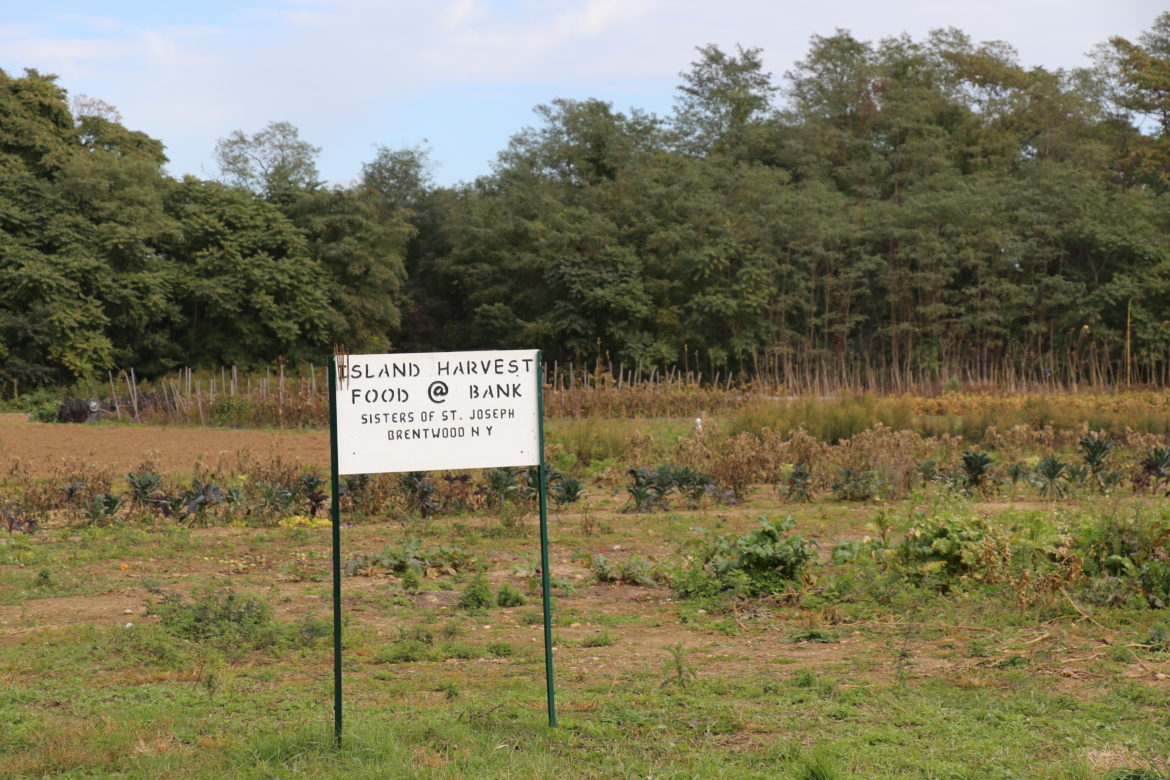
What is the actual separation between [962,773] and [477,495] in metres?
7.21

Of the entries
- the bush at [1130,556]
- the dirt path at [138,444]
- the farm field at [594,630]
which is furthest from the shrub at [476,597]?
the dirt path at [138,444]

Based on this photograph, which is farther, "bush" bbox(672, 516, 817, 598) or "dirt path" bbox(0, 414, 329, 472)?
"dirt path" bbox(0, 414, 329, 472)

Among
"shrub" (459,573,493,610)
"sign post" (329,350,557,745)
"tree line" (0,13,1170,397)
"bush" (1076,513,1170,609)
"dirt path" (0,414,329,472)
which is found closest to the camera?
"sign post" (329,350,557,745)

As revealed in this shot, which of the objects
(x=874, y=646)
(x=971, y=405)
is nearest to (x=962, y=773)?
(x=874, y=646)

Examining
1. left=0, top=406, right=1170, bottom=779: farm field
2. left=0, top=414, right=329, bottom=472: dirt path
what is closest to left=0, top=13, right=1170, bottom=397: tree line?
left=0, top=414, right=329, bottom=472: dirt path

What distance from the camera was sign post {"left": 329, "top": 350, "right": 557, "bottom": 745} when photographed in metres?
4.38

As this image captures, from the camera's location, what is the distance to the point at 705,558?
7.50 metres

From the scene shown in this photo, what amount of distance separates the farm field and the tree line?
61.7 ft

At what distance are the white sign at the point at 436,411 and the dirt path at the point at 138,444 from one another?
30.3ft

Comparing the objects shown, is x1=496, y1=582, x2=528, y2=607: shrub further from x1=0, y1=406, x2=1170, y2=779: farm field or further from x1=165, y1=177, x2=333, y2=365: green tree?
x1=165, y1=177, x2=333, y2=365: green tree

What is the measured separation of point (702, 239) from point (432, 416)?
3095 cm

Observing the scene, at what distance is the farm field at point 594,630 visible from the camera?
430cm

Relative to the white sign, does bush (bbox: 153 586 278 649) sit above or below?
below

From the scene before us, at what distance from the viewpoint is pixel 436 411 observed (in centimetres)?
449
